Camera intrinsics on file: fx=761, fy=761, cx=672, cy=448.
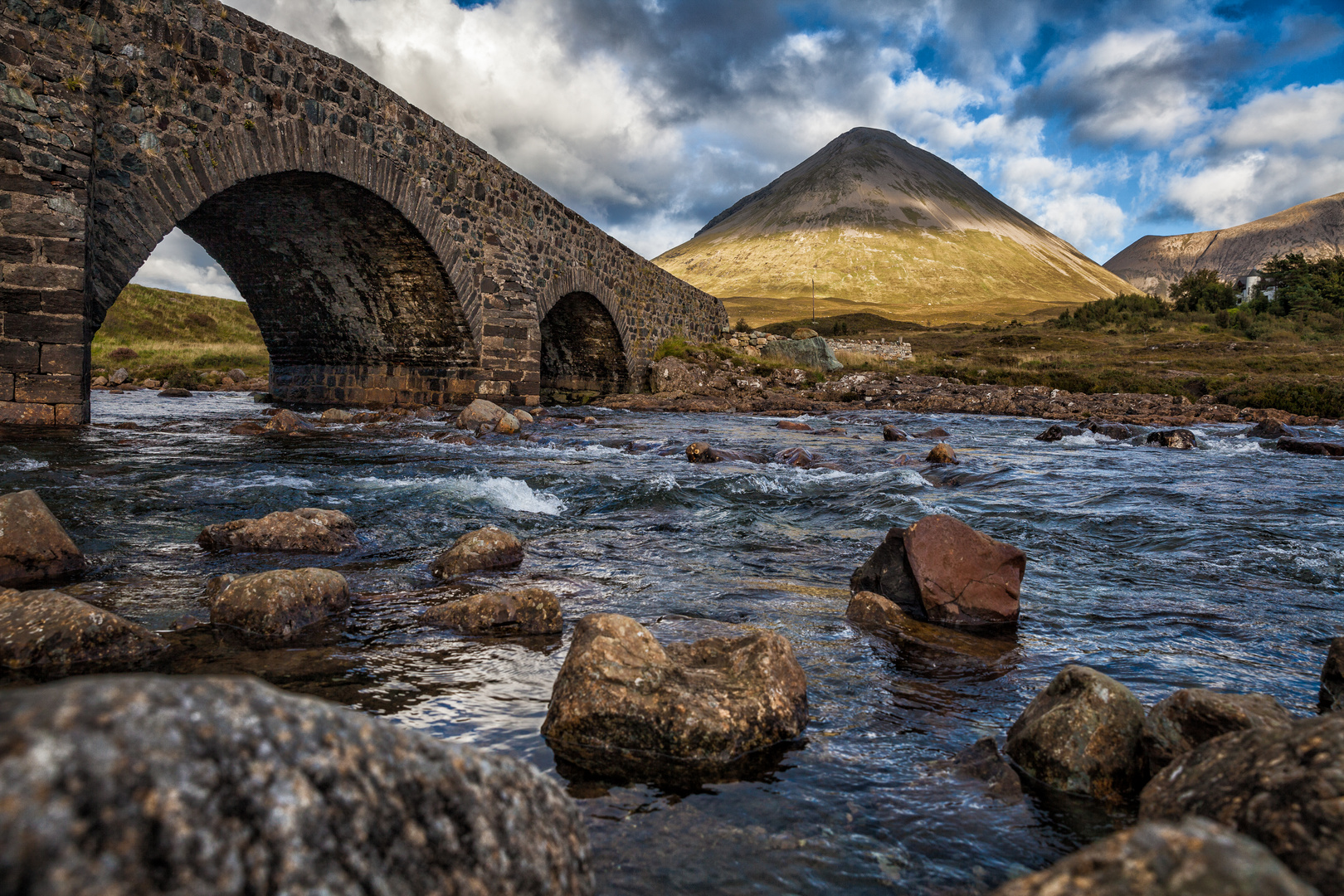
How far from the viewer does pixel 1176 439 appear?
1291 centimetres

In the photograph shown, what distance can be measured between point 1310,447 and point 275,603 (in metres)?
14.5

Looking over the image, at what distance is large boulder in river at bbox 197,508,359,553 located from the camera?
4.93m

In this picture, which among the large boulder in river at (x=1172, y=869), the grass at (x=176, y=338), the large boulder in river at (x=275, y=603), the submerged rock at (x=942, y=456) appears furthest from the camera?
the grass at (x=176, y=338)

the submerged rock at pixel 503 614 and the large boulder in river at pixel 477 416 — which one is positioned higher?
the large boulder in river at pixel 477 416

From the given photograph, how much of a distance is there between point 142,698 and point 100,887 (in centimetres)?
27

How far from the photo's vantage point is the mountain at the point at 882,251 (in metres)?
112

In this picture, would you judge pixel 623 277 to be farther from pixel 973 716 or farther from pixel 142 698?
pixel 142 698

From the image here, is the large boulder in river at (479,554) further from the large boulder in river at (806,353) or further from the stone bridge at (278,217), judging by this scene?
the large boulder in river at (806,353)

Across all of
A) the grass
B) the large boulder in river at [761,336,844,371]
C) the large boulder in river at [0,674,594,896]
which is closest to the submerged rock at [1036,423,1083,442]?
the large boulder in river at [761,336,844,371]

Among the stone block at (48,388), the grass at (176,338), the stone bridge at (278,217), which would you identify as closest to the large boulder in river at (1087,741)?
the stone bridge at (278,217)

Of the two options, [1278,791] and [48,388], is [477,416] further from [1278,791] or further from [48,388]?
[1278,791]

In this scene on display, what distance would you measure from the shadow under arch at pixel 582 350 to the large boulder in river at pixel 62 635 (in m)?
18.1

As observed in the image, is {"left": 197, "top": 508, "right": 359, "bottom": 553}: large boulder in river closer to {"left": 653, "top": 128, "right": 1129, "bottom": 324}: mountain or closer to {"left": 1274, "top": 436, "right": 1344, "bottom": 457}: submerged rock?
{"left": 1274, "top": 436, "right": 1344, "bottom": 457}: submerged rock

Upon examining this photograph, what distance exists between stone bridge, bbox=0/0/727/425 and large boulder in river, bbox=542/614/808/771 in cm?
828
